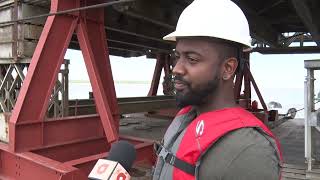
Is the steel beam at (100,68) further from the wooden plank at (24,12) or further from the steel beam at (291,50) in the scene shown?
the steel beam at (291,50)

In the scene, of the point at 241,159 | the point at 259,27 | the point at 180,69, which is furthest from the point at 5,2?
the point at 241,159

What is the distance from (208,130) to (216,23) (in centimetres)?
46

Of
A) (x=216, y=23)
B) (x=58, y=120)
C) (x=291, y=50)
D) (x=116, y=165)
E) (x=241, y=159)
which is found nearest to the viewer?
(x=241, y=159)

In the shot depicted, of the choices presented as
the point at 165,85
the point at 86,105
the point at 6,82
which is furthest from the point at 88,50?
the point at 165,85

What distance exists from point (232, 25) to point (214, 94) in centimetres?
31

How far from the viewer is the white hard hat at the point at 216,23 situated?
1519 mm

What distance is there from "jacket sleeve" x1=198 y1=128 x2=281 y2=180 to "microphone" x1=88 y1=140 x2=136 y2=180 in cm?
55

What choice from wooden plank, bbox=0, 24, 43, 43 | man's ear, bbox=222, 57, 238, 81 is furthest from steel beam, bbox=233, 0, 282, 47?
man's ear, bbox=222, 57, 238, 81

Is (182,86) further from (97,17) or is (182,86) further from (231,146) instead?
(97,17)

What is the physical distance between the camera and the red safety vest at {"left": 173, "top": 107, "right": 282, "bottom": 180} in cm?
135

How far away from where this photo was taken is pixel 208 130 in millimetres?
1395

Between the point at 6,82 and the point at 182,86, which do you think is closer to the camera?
the point at 182,86

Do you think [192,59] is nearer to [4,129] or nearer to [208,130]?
[208,130]

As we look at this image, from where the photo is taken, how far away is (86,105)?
1034cm
